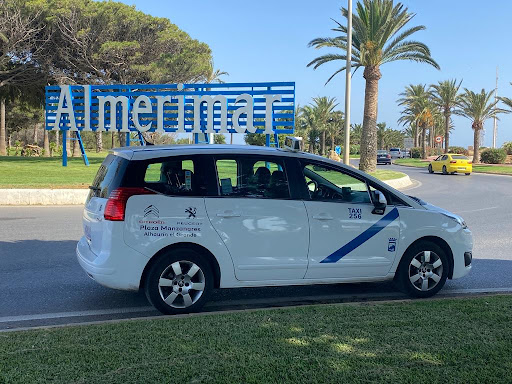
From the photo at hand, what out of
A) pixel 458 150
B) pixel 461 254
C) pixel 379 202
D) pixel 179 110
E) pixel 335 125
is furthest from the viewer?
pixel 335 125

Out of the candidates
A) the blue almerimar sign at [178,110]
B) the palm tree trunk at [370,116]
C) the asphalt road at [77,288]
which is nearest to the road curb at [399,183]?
the palm tree trunk at [370,116]

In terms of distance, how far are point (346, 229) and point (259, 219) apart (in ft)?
3.14

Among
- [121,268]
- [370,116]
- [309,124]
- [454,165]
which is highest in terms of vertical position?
[309,124]

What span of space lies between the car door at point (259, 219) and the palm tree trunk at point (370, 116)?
20761 mm

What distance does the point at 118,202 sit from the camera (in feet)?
15.3

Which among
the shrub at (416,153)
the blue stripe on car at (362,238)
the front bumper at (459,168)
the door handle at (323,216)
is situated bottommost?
the blue stripe on car at (362,238)

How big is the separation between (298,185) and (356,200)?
68 cm

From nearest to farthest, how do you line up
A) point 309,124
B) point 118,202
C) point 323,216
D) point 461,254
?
point 118,202
point 323,216
point 461,254
point 309,124

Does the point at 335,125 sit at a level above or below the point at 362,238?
above

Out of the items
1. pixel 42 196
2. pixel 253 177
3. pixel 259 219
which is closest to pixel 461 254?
pixel 259 219

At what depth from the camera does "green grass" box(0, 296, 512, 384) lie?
328cm

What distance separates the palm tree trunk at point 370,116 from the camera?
82.3 feet

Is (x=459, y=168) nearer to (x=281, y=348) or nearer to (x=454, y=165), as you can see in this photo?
(x=454, y=165)

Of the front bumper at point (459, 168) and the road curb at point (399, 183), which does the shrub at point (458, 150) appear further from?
the road curb at point (399, 183)
